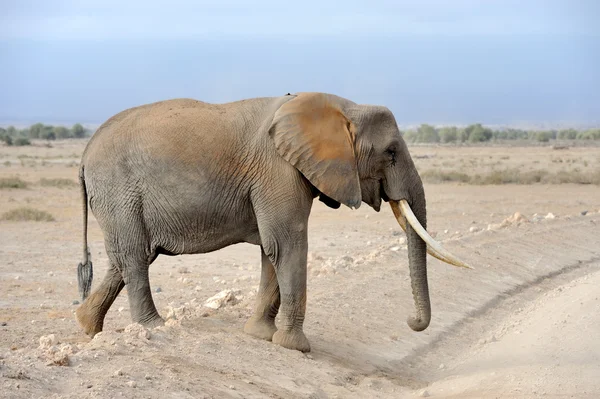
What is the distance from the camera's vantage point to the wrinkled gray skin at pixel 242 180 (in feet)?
29.8

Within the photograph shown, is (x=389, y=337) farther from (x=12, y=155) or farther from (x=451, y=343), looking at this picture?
(x=12, y=155)

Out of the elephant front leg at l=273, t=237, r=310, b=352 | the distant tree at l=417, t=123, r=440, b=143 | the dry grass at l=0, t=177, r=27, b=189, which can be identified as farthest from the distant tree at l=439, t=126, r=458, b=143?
the elephant front leg at l=273, t=237, r=310, b=352

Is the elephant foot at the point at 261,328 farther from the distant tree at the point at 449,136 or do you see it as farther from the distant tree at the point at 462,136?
the distant tree at the point at 462,136

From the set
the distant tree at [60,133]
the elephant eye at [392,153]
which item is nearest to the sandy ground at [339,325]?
the elephant eye at [392,153]

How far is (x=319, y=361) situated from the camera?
30.5ft

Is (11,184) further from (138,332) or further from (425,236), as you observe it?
(425,236)

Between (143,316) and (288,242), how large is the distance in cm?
168

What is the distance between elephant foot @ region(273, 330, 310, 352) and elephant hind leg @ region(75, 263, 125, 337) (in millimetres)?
1790

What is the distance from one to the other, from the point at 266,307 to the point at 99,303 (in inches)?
66.5

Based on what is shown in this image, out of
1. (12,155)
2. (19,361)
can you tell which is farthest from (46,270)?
(12,155)

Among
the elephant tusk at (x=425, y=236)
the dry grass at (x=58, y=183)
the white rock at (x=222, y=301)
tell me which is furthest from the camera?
the dry grass at (x=58, y=183)

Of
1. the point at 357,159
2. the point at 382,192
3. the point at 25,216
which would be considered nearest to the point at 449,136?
the point at 25,216

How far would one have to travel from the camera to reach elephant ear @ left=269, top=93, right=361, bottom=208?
9.02 meters

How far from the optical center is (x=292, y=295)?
363 inches
